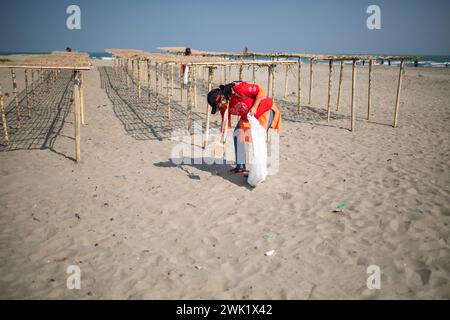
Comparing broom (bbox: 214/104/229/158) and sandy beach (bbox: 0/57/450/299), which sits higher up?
broom (bbox: 214/104/229/158)

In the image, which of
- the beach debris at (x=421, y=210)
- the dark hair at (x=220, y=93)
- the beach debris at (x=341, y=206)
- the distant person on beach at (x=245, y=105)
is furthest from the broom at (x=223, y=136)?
the beach debris at (x=421, y=210)

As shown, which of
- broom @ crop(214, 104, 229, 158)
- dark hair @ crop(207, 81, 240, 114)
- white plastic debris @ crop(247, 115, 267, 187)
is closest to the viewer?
white plastic debris @ crop(247, 115, 267, 187)

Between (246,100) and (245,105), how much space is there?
0.09m

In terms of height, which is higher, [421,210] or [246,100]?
[246,100]

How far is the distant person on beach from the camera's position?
17.3 ft

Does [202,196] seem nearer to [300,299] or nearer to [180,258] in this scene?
[180,258]

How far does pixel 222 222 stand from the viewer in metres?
4.48

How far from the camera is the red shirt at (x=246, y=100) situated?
527 centimetres

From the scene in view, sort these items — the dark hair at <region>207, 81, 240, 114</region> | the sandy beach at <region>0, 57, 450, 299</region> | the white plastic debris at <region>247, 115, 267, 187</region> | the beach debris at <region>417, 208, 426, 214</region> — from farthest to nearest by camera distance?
the dark hair at <region>207, 81, 240, 114</region> < the white plastic debris at <region>247, 115, 267, 187</region> < the beach debris at <region>417, 208, 426, 214</region> < the sandy beach at <region>0, 57, 450, 299</region>

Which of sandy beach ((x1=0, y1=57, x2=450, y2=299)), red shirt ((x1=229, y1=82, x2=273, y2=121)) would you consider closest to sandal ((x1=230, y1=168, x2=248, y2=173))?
sandy beach ((x1=0, y1=57, x2=450, y2=299))

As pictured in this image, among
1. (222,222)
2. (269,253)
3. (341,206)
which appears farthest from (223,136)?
(269,253)

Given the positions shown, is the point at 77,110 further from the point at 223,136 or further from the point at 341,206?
the point at 341,206

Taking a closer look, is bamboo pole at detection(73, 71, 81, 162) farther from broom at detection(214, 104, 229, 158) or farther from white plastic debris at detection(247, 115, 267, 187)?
white plastic debris at detection(247, 115, 267, 187)
